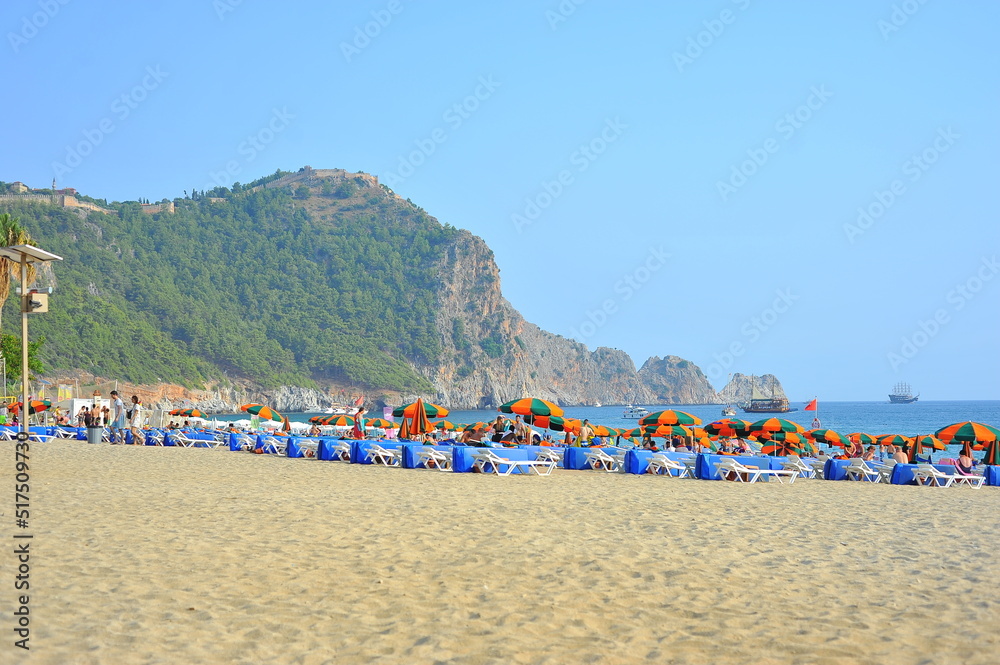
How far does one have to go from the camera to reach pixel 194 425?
34.6 metres

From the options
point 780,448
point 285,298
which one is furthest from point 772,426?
point 285,298

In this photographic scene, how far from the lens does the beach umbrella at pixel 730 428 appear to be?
24.6 m

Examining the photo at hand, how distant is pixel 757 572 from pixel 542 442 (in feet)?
50.1

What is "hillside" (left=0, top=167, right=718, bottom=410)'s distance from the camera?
353ft

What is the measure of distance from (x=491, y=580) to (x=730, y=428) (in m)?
20.0

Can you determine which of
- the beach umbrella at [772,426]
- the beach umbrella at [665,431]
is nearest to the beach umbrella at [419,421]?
the beach umbrella at [665,431]

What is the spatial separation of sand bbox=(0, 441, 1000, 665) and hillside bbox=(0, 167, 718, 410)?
92.2m

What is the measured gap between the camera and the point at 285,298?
143500 mm

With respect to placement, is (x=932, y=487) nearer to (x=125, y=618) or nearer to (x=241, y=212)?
(x=125, y=618)

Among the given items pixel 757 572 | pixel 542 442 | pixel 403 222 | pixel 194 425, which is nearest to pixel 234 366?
pixel 403 222

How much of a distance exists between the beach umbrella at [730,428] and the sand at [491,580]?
12919mm

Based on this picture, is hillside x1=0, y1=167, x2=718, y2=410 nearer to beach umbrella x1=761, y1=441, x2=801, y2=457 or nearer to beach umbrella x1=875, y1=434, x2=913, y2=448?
beach umbrella x1=761, y1=441, x2=801, y2=457

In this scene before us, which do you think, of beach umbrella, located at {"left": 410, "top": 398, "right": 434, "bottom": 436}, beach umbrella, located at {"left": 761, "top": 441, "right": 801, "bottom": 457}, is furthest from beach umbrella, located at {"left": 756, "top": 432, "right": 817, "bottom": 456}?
beach umbrella, located at {"left": 410, "top": 398, "right": 434, "bottom": 436}

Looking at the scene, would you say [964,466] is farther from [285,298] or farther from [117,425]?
[285,298]
